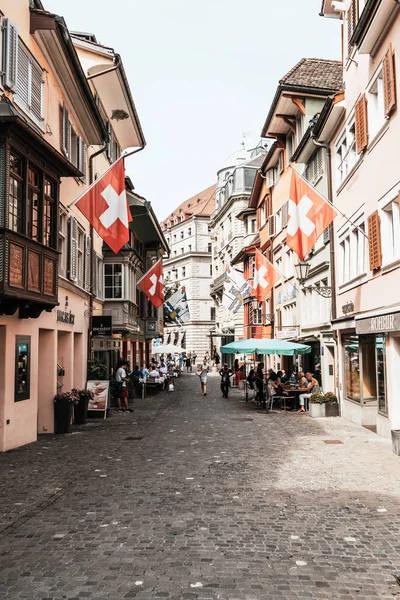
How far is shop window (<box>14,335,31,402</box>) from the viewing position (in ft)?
44.1

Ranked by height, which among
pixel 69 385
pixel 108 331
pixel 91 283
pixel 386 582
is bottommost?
pixel 386 582

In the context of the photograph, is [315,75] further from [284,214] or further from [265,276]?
[265,276]

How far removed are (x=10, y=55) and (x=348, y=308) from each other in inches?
472

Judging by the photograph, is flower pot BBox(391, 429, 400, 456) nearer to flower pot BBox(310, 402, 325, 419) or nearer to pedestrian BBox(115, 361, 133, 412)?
flower pot BBox(310, 402, 325, 419)

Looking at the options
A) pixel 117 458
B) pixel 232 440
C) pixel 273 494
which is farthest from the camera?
pixel 232 440

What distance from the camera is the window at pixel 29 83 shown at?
43.4ft

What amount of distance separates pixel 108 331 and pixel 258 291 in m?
9.78

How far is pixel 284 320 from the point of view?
33.4 meters

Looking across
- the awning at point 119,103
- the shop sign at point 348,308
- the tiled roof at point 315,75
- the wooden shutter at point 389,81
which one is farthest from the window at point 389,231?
the tiled roof at point 315,75

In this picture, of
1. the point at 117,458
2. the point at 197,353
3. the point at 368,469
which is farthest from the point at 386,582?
the point at 197,353

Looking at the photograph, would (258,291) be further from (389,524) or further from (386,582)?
(386,582)

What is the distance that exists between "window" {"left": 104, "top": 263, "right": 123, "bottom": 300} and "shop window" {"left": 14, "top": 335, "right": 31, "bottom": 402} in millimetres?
14028

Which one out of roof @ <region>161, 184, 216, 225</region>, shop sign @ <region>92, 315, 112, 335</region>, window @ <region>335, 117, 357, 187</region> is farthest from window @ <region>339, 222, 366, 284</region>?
roof @ <region>161, 184, 216, 225</region>

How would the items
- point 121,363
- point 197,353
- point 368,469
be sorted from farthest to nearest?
point 197,353, point 121,363, point 368,469
